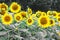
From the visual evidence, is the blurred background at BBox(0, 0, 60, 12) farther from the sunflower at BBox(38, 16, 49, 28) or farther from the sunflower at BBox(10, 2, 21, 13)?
the sunflower at BBox(38, 16, 49, 28)

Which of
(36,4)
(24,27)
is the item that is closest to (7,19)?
(24,27)

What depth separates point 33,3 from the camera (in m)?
7.66

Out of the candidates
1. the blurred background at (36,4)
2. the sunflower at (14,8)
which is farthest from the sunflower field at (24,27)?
the blurred background at (36,4)

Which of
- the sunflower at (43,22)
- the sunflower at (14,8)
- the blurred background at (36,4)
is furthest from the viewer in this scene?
the blurred background at (36,4)

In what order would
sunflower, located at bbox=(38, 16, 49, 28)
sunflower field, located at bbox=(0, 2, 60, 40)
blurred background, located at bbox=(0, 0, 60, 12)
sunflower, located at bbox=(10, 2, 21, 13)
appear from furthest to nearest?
1. blurred background, located at bbox=(0, 0, 60, 12)
2. sunflower, located at bbox=(10, 2, 21, 13)
3. sunflower, located at bbox=(38, 16, 49, 28)
4. sunflower field, located at bbox=(0, 2, 60, 40)

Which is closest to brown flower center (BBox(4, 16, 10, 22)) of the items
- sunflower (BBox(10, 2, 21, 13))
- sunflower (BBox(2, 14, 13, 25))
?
sunflower (BBox(2, 14, 13, 25))

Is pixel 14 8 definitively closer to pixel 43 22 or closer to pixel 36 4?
pixel 43 22

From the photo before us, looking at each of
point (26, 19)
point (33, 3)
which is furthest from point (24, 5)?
point (26, 19)

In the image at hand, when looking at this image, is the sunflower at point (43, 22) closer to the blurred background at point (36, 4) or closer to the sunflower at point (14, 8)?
the sunflower at point (14, 8)

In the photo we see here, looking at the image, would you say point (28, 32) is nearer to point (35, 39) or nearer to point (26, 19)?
point (35, 39)

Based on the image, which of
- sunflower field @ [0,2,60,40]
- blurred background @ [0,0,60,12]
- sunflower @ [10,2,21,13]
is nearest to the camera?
sunflower field @ [0,2,60,40]

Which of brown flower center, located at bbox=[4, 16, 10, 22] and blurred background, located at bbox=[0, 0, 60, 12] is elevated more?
brown flower center, located at bbox=[4, 16, 10, 22]

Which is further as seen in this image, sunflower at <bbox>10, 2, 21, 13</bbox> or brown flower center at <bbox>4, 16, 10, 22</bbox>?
sunflower at <bbox>10, 2, 21, 13</bbox>

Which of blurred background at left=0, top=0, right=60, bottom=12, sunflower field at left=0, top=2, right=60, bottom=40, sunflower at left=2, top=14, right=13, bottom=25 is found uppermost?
sunflower at left=2, top=14, right=13, bottom=25
